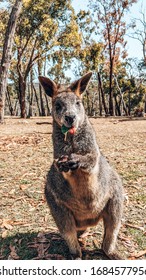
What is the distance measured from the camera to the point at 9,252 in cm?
296

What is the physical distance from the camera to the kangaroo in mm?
2641

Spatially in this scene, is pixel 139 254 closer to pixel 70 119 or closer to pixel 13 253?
pixel 13 253

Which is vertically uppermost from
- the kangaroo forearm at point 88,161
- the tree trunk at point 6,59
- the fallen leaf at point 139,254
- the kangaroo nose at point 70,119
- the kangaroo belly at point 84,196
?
the tree trunk at point 6,59

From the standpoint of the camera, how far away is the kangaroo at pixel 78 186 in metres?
2.64

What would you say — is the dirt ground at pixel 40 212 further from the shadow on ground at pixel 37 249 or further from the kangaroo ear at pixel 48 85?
the kangaroo ear at pixel 48 85

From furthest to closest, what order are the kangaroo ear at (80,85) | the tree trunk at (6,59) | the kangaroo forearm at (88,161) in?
1. the tree trunk at (6,59)
2. the kangaroo ear at (80,85)
3. the kangaroo forearm at (88,161)

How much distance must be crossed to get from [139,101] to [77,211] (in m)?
38.8

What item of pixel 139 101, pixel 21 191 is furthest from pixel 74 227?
pixel 139 101

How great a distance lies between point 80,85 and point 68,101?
0.89 feet

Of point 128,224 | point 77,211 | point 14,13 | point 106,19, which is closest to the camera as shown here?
point 77,211

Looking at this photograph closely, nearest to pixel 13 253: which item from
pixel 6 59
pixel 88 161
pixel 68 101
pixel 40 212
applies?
pixel 40 212

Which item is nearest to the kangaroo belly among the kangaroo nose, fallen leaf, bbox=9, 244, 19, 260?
the kangaroo nose

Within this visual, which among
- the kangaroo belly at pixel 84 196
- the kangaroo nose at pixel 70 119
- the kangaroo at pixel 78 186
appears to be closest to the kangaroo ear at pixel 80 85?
the kangaroo at pixel 78 186
